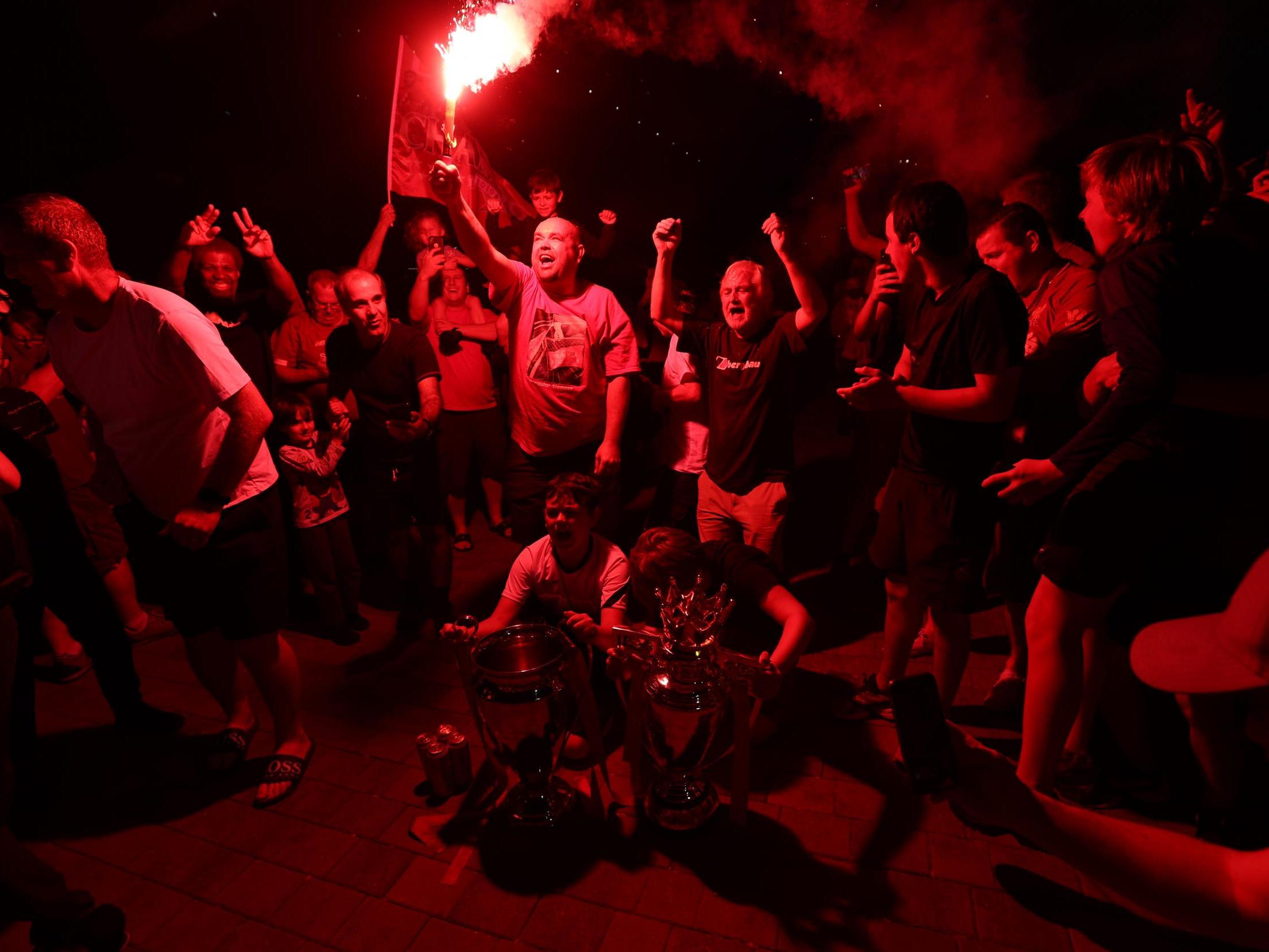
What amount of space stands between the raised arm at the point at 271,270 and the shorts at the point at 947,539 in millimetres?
4576

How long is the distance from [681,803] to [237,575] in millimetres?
2091

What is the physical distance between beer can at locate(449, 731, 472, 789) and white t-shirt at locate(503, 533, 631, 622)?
71 centimetres

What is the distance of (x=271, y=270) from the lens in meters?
4.96

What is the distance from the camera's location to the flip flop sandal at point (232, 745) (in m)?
3.19

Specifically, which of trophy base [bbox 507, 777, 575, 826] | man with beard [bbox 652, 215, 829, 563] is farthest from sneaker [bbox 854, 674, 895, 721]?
trophy base [bbox 507, 777, 575, 826]

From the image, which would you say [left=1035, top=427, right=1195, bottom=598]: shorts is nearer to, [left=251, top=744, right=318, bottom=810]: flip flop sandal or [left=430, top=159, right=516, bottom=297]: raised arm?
[left=430, top=159, right=516, bottom=297]: raised arm

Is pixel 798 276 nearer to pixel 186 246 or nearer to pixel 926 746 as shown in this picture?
pixel 926 746

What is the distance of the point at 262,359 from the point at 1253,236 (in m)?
5.71

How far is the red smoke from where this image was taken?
6270 mm

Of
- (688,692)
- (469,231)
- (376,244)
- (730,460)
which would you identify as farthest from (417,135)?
(688,692)

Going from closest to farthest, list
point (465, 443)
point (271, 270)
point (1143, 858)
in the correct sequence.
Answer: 1. point (1143, 858)
2. point (271, 270)
3. point (465, 443)

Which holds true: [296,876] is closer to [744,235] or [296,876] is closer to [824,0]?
[824,0]

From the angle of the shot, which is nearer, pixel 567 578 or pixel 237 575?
pixel 237 575

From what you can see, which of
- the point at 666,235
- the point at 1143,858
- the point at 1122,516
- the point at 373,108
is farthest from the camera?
the point at 373,108
